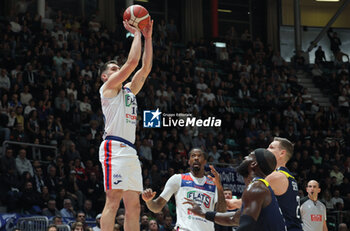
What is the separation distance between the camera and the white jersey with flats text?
759 centimetres

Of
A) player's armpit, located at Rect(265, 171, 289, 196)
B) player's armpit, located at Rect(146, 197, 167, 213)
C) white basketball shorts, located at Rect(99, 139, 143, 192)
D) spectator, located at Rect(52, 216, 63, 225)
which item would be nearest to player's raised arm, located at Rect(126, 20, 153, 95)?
white basketball shorts, located at Rect(99, 139, 143, 192)

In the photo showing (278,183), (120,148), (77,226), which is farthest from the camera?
(77,226)

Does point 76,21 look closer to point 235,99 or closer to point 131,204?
point 235,99

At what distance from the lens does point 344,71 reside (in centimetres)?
2555

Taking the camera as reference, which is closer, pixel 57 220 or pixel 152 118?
pixel 57 220

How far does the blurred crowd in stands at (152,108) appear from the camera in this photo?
1415 cm

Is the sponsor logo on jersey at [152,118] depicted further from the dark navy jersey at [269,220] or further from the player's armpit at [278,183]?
the dark navy jersey at [269,220]

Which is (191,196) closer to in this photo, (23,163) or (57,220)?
(57,220)

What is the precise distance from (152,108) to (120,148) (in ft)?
38.0

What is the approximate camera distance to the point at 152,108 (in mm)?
18234

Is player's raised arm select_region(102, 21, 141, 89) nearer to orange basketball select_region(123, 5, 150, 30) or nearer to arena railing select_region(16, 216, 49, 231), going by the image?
orange basketball select_region(123, 5, 150, 30)

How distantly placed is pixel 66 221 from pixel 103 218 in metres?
6.77

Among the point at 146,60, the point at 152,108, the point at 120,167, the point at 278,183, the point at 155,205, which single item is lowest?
the point at 155,205

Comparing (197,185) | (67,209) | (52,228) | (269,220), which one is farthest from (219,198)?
(67,209)
